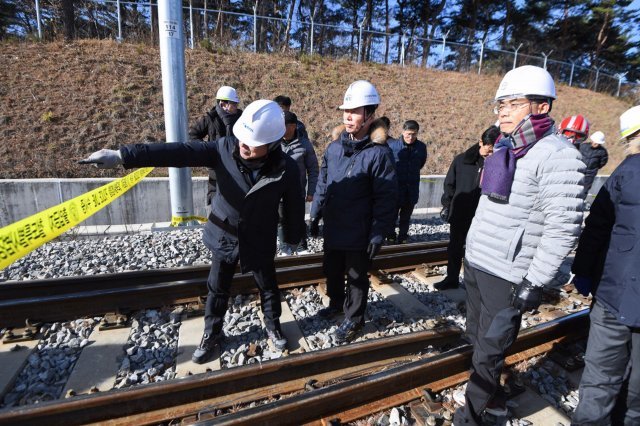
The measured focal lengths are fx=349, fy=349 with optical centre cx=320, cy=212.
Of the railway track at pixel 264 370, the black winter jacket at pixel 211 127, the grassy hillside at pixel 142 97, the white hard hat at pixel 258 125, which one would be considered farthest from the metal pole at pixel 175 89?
the white hard hat at pixel 258 125

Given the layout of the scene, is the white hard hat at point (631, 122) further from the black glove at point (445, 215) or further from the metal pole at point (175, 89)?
the metal pole at point (175, 89)

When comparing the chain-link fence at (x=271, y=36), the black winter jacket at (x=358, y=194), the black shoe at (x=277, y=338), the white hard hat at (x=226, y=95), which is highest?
the chain-link fence at (x=271, y=36)

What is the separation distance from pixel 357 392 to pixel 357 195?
1.67 metres

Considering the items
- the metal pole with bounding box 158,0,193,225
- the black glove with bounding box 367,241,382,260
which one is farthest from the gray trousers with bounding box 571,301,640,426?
the metal pole with bounding box 158,0,193,225

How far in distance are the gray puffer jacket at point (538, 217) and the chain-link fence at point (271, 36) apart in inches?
631

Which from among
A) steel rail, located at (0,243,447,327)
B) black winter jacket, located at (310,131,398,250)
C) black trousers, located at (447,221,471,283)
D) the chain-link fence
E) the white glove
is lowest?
steel rail, located at (0,243,447,327)

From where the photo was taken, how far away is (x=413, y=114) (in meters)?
16.5

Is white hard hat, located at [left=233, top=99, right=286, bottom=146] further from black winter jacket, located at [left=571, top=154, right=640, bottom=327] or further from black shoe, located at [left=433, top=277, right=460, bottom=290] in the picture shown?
black shoe, located at [left=433, top=277, right=460, bottom=290]

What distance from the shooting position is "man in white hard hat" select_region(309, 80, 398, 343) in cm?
319

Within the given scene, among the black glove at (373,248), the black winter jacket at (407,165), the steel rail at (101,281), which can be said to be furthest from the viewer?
the black winter jacket at (407,165)

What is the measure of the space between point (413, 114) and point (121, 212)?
44.1ft

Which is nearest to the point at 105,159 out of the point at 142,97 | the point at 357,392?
the point at 357,392

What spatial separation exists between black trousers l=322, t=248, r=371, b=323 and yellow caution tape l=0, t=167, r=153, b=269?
2536 mm

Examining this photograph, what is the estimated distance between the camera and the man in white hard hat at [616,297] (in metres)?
2.12
